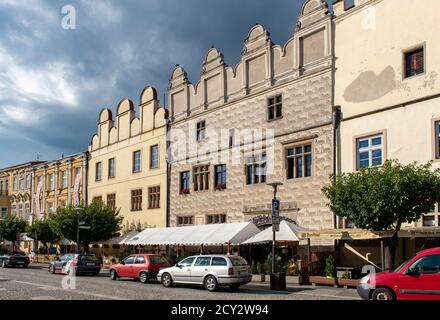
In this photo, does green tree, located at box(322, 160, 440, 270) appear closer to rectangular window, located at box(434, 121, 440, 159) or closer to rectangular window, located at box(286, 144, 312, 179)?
rectangular window, located at box(434, 121, 440, 159)

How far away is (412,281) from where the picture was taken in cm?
1394

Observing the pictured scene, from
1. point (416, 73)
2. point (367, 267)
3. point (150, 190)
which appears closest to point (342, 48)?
point (416, 73)

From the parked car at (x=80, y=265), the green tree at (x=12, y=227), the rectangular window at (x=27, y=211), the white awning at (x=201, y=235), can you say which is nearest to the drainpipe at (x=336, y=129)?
the white awning at (x=201, y=235)

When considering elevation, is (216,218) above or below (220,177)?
below

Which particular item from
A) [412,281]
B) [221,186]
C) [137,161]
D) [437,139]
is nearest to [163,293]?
[412,281]

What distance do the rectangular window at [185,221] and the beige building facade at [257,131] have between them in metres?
0.07

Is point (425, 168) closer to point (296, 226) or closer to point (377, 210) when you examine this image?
A: point (377, 210)

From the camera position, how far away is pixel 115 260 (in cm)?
4103

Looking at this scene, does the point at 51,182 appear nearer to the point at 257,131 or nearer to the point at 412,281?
the point at 257,131

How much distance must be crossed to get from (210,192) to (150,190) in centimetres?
758

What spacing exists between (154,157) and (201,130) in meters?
6.13

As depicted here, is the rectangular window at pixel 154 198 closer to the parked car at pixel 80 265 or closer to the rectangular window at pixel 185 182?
the rectangular window at pixel 185 182

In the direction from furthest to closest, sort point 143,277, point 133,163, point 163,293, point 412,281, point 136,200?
point 133,163
point 136,200
point 143,277
point 163,293
point 412,281

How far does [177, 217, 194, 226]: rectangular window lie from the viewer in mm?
35603
